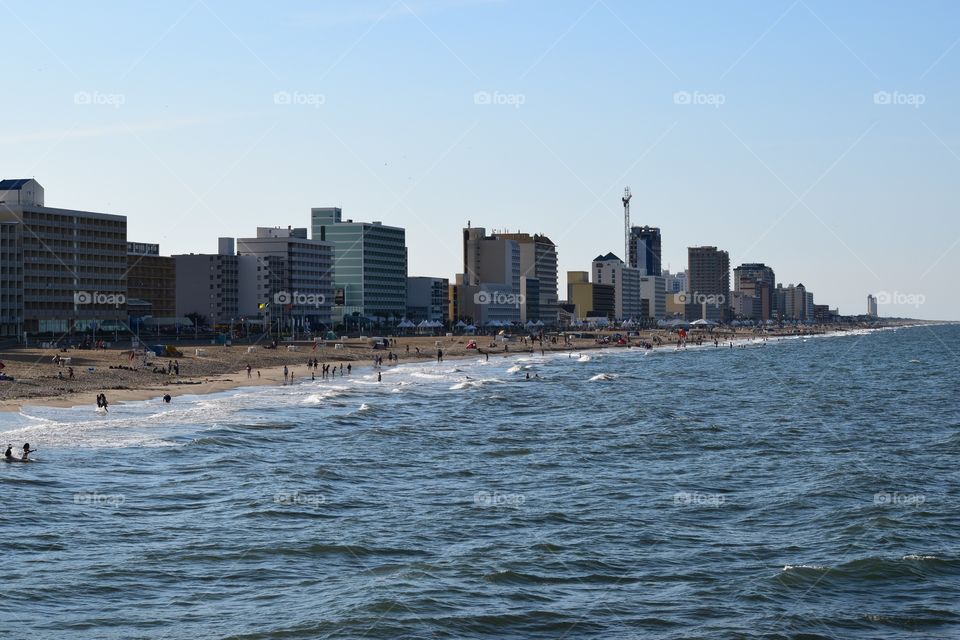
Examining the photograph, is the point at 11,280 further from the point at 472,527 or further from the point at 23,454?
the point at 472,527

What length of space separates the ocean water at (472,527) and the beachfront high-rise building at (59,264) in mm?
99434

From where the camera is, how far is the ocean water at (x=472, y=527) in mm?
27594

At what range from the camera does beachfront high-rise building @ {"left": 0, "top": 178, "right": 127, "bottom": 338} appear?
6358 inches

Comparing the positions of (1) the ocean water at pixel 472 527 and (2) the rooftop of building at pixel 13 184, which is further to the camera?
(2) the rooftop of building at pixel 13 184

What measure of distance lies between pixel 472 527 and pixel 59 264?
14928cm

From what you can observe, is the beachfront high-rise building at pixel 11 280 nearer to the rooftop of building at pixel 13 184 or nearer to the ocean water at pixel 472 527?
the rooftop of building at pixel 13 184

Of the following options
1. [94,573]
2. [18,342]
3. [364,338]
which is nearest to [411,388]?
[18,342]

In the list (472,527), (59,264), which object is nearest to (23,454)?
(472,527)

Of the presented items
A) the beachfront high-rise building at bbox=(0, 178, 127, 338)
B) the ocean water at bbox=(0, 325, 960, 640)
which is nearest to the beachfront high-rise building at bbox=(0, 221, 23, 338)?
the beachfront high-rise building at bbox=(0, 178, 127, 338)

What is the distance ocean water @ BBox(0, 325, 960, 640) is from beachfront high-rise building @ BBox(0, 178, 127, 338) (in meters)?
99.4

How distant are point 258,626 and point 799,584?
15.2m

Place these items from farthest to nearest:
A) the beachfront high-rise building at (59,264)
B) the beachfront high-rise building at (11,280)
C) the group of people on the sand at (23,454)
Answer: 1. the beachfront high-rise building at (59,264)
2. the beachfront high-rise building at (11,280)
3. the group of people on the sand at (23,454)

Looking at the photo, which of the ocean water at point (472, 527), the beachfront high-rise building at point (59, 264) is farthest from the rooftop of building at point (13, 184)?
the ocean water at point (472, 527)

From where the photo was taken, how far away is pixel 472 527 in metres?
37.0
